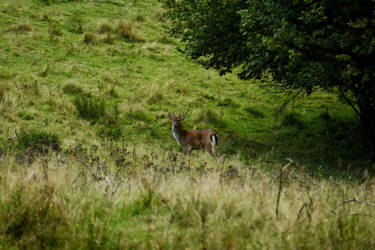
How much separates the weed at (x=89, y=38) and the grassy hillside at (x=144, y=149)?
57mm

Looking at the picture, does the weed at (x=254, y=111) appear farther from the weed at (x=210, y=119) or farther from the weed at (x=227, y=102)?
the weed at (x=210, y=119)

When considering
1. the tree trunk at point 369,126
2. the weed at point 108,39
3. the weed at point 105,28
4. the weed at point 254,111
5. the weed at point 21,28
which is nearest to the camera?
the tree trunk at point 369,126

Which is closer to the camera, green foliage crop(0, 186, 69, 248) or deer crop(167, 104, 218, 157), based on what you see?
green foliage crop(0, 186, 69, 248)

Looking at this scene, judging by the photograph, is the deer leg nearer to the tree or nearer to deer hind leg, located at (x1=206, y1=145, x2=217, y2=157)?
deer hind leg, located at (x1=206, y1=145, x2=217, y2=157)

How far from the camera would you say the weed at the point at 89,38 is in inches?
720

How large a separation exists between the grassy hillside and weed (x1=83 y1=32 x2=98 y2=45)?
0.06m

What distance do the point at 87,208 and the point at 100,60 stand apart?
14.1m

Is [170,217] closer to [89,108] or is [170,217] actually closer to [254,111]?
[89,108]

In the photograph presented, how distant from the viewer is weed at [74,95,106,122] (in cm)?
1198

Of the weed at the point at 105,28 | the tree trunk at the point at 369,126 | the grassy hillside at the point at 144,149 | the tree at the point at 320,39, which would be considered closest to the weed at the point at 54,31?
the grassy hillside at the point at 144,149

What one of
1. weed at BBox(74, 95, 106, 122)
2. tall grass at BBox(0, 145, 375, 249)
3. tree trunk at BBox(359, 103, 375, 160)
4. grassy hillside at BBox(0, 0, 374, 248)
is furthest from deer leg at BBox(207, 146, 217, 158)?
tall grass at BBox(0, 145, 375, 249)

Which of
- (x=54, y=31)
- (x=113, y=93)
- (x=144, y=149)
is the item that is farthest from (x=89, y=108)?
(x=54, y=31)

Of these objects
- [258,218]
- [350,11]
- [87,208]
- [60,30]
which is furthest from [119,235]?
[60,30]

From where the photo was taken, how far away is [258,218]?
3.51 m
